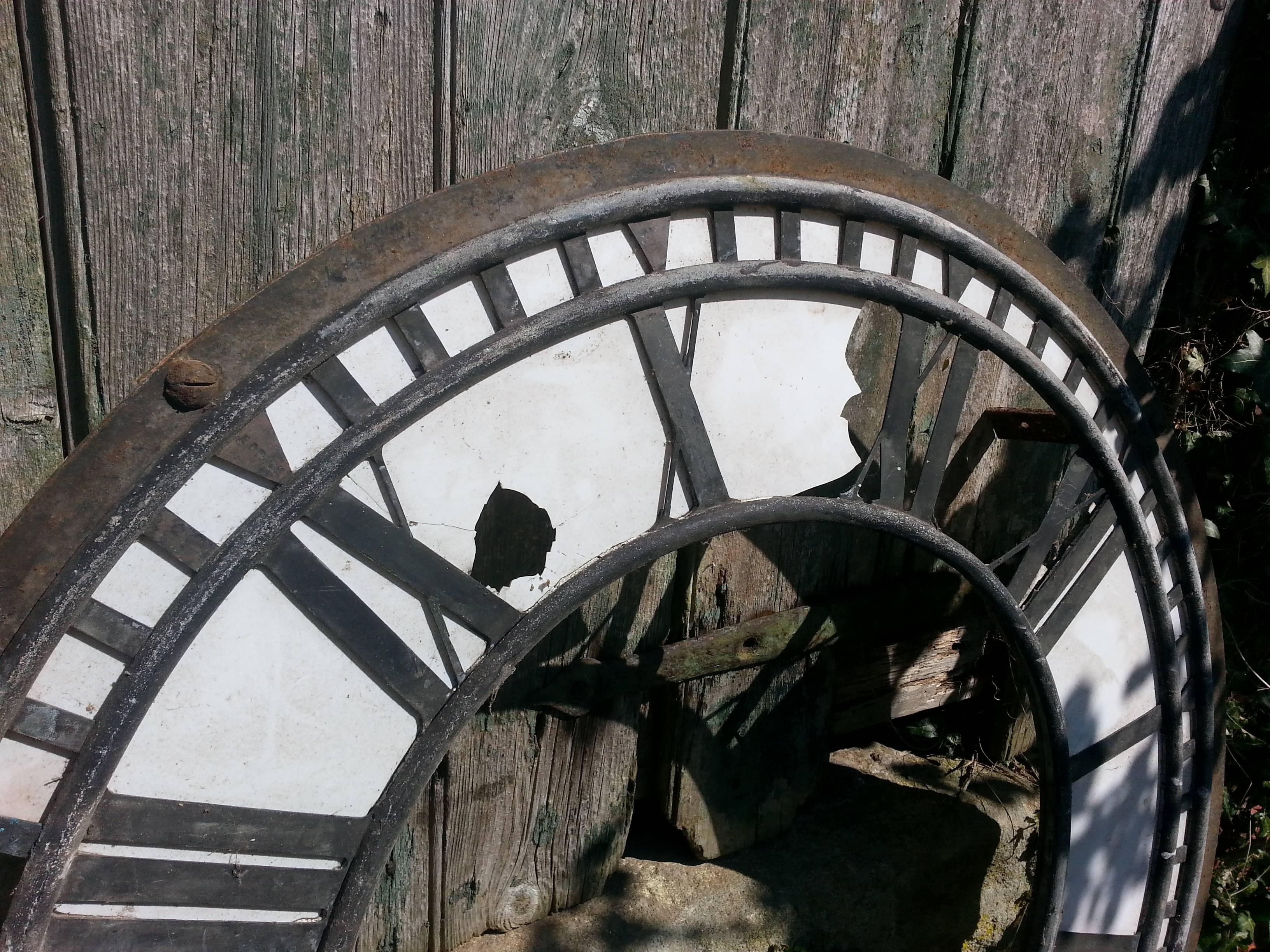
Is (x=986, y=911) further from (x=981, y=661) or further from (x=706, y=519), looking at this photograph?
(x=706, y=519)

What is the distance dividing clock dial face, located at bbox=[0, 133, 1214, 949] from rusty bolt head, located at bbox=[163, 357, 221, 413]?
11mm

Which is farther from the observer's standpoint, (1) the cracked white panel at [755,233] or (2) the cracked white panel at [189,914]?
(1) the cracked white panel at [755,233]

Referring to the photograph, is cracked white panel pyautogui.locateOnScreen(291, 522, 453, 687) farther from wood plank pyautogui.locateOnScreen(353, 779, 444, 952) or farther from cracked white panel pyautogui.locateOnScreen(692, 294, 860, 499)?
wood plank pyautogui.locateOnScreen(353, 779, 444, 952)

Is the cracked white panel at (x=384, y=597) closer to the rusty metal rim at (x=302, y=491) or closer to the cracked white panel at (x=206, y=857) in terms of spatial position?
the rusty metal rim at (x=302, y=491)

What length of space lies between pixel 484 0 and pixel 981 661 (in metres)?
1.63

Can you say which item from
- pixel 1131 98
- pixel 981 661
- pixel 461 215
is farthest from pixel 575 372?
pixel 981 661

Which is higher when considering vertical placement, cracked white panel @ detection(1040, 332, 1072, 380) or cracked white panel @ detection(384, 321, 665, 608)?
cracked white panel @ detection(1040, 332, 1072, 380)

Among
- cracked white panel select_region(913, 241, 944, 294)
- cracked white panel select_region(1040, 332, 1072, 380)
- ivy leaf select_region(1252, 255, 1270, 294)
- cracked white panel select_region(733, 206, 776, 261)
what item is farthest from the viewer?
ivy leaf select_region(1252, 255, 1270, 294)

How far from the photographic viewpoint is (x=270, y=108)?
1.10m

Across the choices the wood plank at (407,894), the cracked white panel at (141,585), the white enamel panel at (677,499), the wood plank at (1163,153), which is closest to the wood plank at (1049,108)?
the wood plank at (1163,153)

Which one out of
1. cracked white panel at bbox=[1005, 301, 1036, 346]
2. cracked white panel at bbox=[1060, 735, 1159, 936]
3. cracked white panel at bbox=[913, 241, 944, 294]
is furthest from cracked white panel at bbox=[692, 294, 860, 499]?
A: cracked white panel at bbox=[1060, 735, 1159, 936]

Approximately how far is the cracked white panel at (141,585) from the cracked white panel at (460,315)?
0.36 meters

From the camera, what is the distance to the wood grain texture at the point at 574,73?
1.19m

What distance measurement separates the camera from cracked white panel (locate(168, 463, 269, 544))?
100cm
